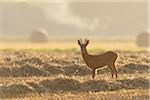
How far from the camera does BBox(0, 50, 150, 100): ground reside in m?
18.3

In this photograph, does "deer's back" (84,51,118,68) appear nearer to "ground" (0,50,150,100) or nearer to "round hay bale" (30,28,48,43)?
"ground" (0,50,150,100)

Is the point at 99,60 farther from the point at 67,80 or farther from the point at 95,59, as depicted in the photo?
the point at 67,80

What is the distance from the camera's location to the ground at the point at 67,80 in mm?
18297

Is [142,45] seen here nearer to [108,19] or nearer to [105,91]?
[105,91]

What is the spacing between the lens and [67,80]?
20.3 m

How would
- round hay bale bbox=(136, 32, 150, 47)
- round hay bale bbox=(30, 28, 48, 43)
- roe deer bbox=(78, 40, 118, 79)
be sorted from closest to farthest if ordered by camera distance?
roe deer bbox=(78, 40, 118, 79), round hay bale bbox=(136, 32, 150, 47), round hay bale bbox=(30, 28, 48, 43)

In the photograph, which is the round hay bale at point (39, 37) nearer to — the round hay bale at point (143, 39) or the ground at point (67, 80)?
the round hay bale at point (143, 39)

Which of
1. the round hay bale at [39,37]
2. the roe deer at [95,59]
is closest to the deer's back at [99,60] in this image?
the roe deer at [95,59]

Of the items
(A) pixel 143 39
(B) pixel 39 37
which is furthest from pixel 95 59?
(B) pixel 39 37

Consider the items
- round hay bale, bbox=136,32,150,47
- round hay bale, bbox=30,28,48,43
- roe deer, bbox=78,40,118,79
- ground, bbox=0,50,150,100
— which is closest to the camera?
ground, bbox=0,50,150,100

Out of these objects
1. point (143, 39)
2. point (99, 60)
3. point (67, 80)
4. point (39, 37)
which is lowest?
point (67, 80)

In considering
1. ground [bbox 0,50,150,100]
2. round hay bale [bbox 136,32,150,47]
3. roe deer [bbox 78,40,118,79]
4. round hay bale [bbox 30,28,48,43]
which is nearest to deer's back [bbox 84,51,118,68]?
roe deer [bbox 78,40,118,79]

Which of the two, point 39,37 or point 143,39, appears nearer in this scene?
point 143,39

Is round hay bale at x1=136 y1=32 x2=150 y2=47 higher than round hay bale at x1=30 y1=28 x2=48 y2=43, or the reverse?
round hay bale at x1=30 y1=28 x2=48 y2=43
